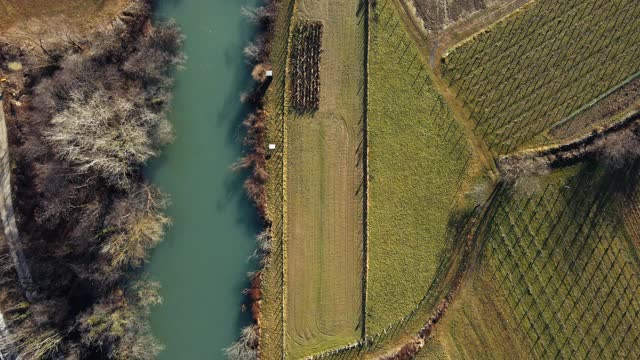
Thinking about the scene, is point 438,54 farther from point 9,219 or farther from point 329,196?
point 9,219

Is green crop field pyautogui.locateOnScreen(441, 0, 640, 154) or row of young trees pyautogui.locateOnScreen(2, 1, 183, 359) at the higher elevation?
green crop field pyautogui.locateOnScreen(441, 0, 640, 154)

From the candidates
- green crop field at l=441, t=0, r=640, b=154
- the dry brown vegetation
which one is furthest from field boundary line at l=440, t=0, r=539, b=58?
the dry brown vegetation

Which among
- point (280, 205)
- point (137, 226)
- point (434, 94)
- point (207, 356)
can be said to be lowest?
point (207, 356)

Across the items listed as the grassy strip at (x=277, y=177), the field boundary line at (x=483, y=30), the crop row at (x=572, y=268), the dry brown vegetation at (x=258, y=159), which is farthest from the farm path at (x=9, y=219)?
the crop row at (x=572, y=268)

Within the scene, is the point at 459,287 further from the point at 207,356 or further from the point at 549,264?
the point at 207,356

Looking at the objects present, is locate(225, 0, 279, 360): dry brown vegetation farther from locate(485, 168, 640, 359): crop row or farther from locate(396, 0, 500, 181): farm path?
locate(485, 168, 640, 359): crop row

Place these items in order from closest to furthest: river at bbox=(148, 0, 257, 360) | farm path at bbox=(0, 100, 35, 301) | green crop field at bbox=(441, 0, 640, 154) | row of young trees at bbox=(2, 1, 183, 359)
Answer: row of young trees at bbox=(2, 1, 183, 359) < farm path at bbox=(0, 100, 35, 301) < green crop field at bbox=(441, 0, 640, 154) < river at bbox=(148, 0, 257, 360)

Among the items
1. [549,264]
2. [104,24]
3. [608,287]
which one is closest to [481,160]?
[549,264]
